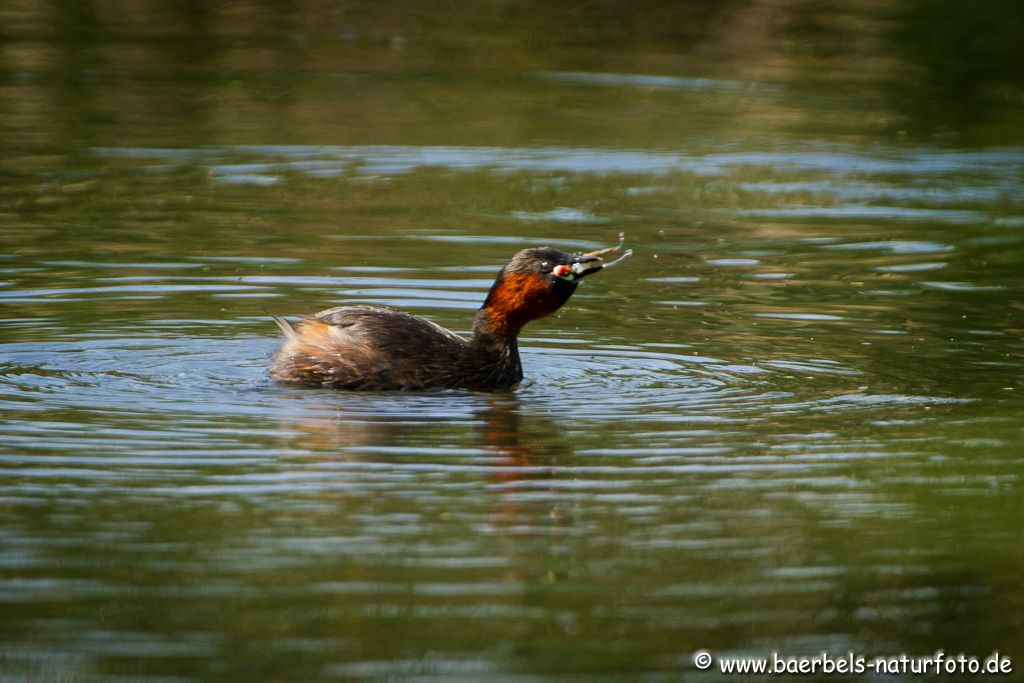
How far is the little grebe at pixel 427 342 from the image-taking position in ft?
33.5

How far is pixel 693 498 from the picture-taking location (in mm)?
7812

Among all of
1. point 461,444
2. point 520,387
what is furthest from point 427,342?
point 461,444

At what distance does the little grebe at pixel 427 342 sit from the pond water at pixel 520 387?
0.17m

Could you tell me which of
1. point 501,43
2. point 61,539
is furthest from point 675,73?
point 61,539

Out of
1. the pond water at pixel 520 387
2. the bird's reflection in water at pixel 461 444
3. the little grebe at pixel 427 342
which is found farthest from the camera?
the little grebe at pixel 427 342

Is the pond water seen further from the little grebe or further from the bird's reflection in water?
the little grebe

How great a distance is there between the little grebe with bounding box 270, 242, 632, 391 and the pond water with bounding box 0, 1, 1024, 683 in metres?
0.17

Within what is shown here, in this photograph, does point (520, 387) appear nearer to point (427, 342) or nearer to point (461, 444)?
point (427, 342)

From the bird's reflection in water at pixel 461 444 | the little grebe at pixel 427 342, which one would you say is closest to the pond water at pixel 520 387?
the bird's reflection in water at pixel 461 444

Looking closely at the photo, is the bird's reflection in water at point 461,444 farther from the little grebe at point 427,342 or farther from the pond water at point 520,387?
the little grebe at point 427,342

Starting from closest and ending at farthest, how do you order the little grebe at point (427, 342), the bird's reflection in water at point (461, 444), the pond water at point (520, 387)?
the pond water at point (520, 387) < the bird's reflection in water at point (461, 444) < the little grebe at point (427, 342)

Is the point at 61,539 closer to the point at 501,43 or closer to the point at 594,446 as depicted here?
the point at 594,446

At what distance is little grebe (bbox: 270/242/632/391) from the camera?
1021 centimetres

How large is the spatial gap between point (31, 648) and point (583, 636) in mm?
1722
